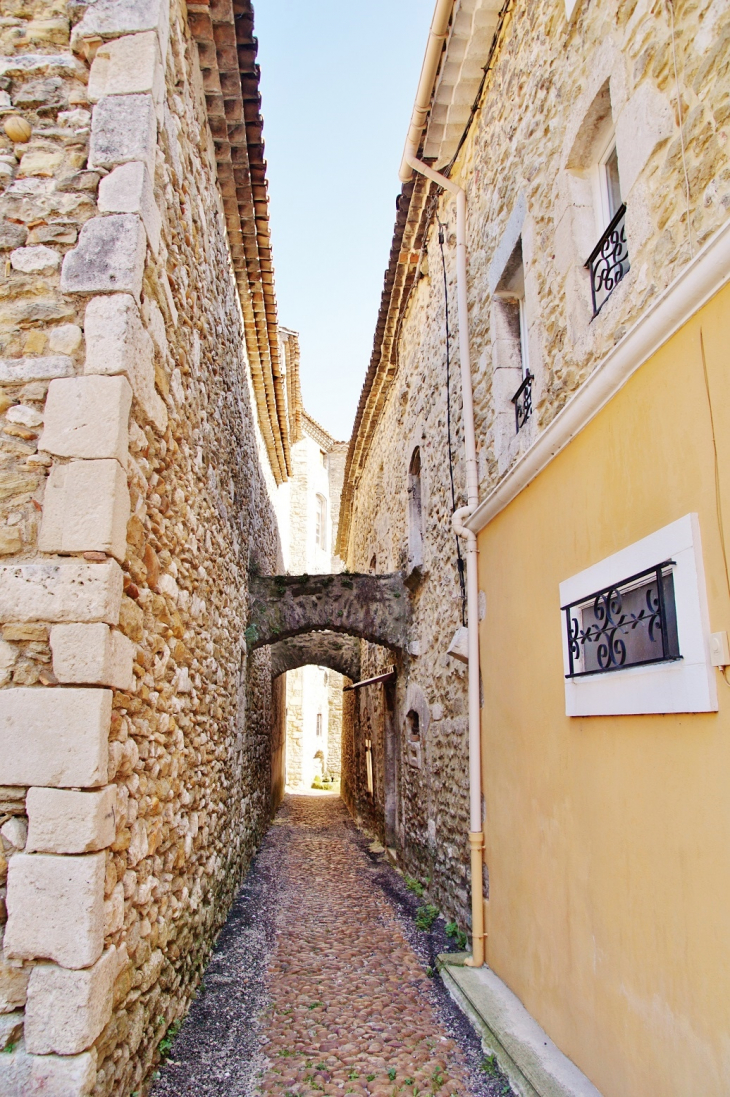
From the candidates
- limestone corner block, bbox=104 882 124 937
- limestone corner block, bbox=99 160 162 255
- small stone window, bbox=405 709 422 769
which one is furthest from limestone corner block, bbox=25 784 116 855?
small stone window, bbox=405 709 422 769

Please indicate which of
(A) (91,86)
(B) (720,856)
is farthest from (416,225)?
(B) (720,856)

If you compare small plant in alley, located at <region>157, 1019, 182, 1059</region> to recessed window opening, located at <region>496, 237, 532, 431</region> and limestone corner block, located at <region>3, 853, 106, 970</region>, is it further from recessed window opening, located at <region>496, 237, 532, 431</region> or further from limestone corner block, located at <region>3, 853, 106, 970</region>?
recessed window opening, located at <region>496, 237, 532, 431</region>

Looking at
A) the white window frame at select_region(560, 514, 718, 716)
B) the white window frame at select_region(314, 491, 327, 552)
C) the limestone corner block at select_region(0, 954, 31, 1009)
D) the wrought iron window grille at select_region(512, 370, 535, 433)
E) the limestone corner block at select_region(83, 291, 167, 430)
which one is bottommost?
the limestone corner block at select_region(0, 954, 31, 1009)

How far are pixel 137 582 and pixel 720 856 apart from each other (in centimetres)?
230

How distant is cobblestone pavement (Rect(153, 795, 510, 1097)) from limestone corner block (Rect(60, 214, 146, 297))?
332cm

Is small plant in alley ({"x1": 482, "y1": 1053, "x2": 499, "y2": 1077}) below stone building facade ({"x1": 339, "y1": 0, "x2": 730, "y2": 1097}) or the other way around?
below

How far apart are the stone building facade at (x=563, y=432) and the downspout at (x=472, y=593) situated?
64 mm

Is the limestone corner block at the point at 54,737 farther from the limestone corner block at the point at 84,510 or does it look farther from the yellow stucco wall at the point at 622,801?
the yellow stucco wall at the point at 622,801

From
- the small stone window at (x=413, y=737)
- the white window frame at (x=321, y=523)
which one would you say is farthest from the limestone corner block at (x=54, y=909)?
the white window frame at (x=321, y=523)

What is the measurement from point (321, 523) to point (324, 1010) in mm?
17675

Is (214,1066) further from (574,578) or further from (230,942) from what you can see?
(574,578)

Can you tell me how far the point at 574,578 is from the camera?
3088 millimetres

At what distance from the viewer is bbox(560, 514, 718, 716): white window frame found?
2.11 meters

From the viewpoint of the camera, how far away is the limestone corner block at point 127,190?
2957 millimetres
